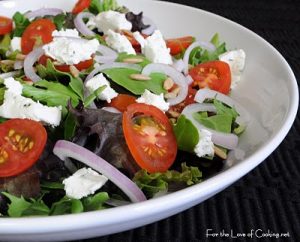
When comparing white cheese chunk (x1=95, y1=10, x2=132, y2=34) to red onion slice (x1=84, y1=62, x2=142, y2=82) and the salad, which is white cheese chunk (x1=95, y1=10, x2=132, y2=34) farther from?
red onion slice (x1=84, y1=62, x2=142, y2=82)

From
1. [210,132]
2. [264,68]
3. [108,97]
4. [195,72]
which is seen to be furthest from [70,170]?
[264,68]

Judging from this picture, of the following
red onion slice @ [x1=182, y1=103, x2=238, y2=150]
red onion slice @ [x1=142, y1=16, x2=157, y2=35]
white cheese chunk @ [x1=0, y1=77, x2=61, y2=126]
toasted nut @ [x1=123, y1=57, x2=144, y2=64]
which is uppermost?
white cheese chunk @ [x1=0, y1=77, x2=61, y2=126]

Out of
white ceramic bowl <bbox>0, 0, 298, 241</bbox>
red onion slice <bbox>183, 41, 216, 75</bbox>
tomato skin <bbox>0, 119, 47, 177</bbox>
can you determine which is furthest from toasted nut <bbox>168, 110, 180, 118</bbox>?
tomato skin <bbox>0, 119, 47, 177</bbox>

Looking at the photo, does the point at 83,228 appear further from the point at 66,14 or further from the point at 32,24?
the point at 66,14

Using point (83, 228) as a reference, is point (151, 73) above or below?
below

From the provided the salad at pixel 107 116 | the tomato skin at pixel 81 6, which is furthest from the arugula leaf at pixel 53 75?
the tomato skin at pixel 81 6

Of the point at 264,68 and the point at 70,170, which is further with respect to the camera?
the point at 264,68

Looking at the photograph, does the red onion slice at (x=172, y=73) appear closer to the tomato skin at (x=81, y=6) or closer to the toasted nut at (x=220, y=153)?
the toasted nut at (x=220, y=153)
